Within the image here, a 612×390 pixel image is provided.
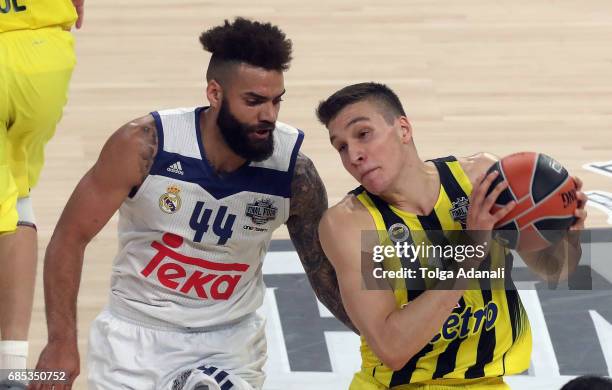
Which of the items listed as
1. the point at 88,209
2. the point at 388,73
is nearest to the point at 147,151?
the point at 88,209

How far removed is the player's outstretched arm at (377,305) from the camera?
12.0 ft

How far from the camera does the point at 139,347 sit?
14.5 ft

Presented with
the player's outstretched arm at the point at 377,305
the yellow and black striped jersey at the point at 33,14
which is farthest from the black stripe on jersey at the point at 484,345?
the yellow and black striped jersey at the point at 33,14

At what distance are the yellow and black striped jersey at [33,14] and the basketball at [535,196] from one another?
2.16m

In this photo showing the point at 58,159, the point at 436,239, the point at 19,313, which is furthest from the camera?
the point at 58,159

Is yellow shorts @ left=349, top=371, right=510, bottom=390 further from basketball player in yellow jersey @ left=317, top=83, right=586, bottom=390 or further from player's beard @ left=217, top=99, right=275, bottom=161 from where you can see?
player's beard @ left=217, top=99, right=275, bottom=161

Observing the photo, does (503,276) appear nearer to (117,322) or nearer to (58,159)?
(117,322)

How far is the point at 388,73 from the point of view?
29.7 ft

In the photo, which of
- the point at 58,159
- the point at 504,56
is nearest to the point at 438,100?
Answer: the point at 504,56

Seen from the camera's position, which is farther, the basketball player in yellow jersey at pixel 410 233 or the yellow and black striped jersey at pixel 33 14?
the yellow and black striped jersey at pixel 33 14

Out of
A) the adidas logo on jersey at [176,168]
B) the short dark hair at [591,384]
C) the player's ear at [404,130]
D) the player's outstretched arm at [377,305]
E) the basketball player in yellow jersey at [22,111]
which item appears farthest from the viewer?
the basketball player in yellow jersey at [22,111]

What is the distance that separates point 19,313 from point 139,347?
71cm

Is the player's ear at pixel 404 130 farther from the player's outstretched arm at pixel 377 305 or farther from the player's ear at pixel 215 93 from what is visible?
the player's ear at pixel 215 93

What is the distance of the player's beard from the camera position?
418 cm
